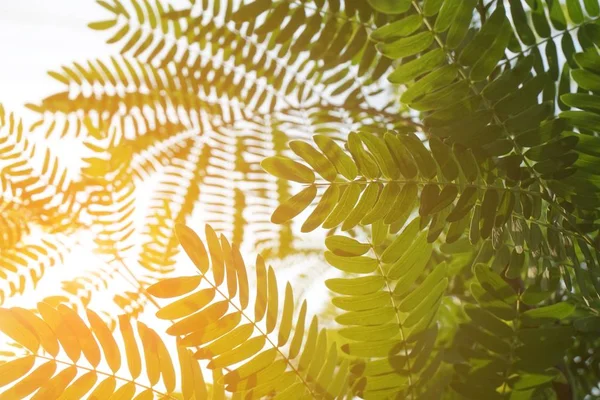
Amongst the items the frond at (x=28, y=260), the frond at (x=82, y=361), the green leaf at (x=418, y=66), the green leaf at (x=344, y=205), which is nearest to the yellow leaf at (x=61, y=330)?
the frond at (x=82, y=361)

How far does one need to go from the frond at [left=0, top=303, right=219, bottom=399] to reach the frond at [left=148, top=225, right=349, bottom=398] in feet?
0.07

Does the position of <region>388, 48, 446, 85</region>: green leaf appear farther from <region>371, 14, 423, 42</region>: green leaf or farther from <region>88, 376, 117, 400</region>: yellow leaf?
<region>88, 376, 117, 400</region>: yellow leaf

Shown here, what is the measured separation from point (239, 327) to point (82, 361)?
117mm

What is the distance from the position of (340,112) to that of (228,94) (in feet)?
0.70

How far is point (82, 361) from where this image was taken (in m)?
0.40

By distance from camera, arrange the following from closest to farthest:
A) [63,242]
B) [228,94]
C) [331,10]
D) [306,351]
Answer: [306,351] < [331,10] < [63,242] < [228,94]

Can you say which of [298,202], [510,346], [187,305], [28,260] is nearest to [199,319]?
[187,305]

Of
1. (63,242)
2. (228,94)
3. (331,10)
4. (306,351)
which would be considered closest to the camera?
(306,351)

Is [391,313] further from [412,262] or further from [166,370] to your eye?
[166,370]

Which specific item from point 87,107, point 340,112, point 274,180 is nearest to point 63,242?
point 87,107

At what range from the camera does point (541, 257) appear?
540 millimetres

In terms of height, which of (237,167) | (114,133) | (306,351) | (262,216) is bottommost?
(306,351)

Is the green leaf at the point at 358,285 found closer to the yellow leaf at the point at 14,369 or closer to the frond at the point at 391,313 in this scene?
the frond at the point at 391,313

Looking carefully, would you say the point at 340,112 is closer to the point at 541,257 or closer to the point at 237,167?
the point at 237,167
